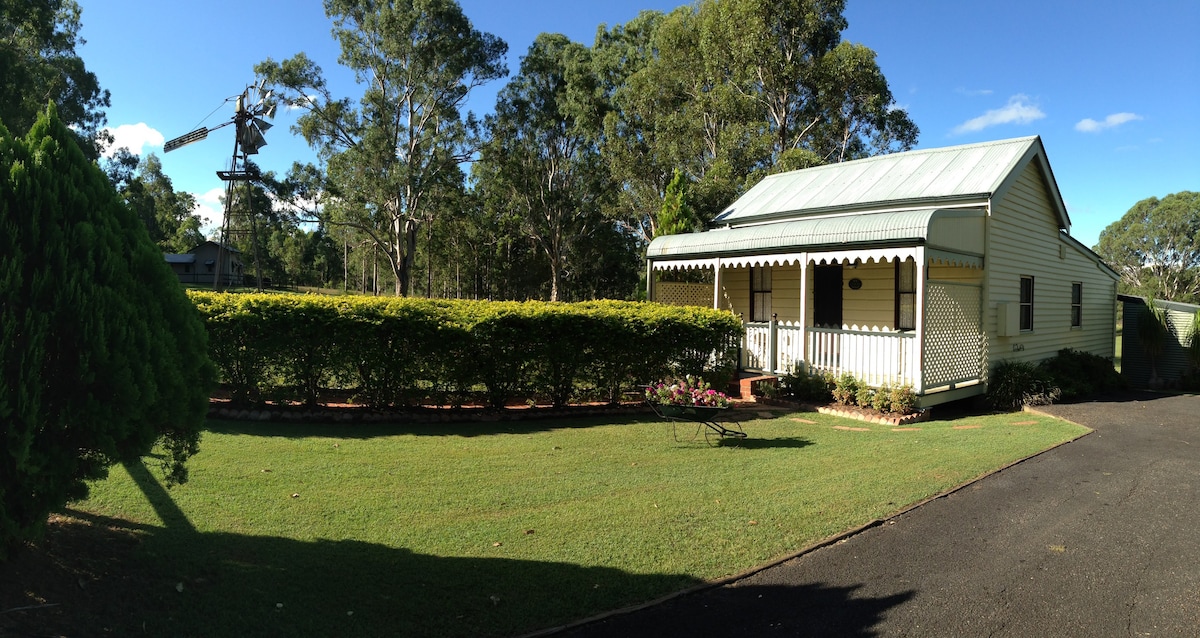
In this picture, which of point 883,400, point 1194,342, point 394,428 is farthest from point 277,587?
point 1194,342

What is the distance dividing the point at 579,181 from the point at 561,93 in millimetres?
5557

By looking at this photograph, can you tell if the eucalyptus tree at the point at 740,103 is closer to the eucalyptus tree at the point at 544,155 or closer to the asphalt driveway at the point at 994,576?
the eucalyptus tree at the point at 544,155

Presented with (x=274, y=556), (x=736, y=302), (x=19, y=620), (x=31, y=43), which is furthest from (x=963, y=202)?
(x=31, y=43)

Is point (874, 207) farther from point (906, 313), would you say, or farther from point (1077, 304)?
point (1077, 304)

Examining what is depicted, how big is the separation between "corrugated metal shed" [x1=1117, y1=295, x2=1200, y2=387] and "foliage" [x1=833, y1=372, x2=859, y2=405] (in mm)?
11668

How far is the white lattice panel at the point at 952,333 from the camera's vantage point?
10945mm

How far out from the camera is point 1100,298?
696 inches

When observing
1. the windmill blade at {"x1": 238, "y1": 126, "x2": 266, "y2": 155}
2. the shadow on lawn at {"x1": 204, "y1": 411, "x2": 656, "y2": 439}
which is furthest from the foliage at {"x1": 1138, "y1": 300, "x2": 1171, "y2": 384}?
the windmill blade at {"x1": 238, "y1": 126, "x2": 266, "y2": 155}

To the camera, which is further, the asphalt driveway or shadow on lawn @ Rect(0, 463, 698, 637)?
the asphalt driveway

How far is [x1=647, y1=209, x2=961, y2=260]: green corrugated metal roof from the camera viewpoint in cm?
1055

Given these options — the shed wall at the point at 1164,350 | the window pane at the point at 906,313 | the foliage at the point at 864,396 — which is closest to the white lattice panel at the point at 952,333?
the foliage at the point at 864,396

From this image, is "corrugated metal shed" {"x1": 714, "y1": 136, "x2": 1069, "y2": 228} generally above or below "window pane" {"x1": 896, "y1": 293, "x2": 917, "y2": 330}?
above

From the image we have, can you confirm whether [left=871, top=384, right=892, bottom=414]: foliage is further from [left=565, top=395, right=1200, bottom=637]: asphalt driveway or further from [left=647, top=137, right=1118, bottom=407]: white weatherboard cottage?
[left=565, top=395, right=1200, bottom=637]: asphalt driveway

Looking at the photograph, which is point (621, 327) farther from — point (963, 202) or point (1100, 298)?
point (1100, 298)
